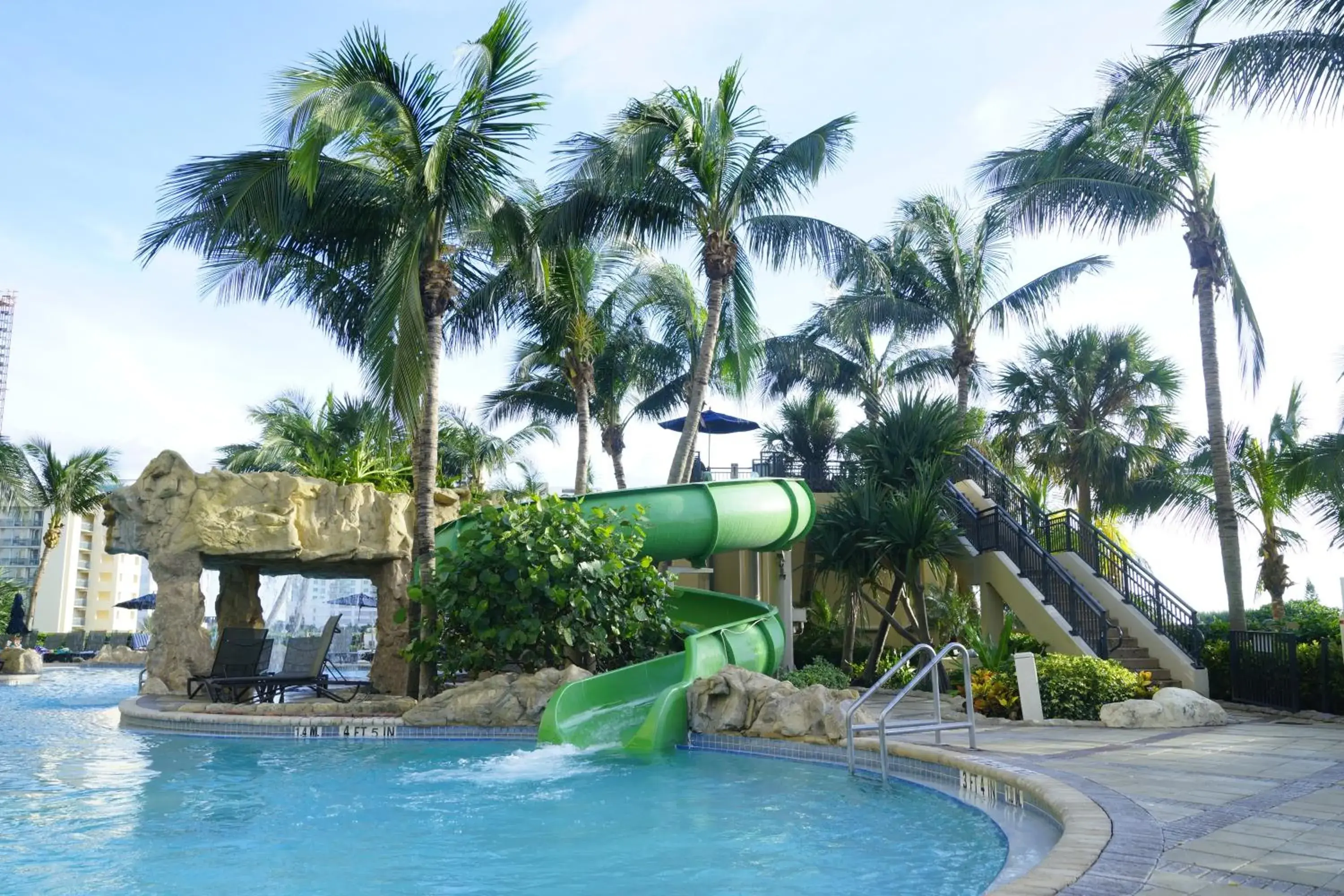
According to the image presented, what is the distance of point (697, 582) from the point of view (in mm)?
21906

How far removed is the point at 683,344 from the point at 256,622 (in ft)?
37.3

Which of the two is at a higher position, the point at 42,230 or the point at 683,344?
the point at 683,344

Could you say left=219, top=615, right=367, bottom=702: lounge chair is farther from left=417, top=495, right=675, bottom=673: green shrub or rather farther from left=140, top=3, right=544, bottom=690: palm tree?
left=417, top=495, right=675, bottom=673: green shrub

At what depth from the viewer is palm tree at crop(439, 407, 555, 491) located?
32875mm

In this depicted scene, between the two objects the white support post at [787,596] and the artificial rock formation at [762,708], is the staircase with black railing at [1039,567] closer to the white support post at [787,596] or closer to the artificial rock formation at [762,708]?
the white support post at [787,596]

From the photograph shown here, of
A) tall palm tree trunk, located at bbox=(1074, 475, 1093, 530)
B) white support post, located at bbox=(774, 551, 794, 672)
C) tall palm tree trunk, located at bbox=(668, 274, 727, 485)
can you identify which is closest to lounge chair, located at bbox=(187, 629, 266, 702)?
Answer: tall palm tree trunk, located at bbox=(668, 274, 727, 485)

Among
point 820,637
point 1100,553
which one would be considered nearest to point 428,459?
point 820,637

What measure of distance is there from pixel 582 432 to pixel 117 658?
21.6 metres

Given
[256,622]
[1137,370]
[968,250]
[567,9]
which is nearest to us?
[567,9]

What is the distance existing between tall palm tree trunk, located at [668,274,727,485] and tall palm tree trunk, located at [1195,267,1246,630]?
711cm

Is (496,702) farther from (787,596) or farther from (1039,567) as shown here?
(1039,567)

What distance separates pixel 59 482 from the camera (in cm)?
3372

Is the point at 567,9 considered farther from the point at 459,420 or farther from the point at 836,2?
the point at 459,420

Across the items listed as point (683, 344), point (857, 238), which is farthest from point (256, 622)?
point (857, 238)
